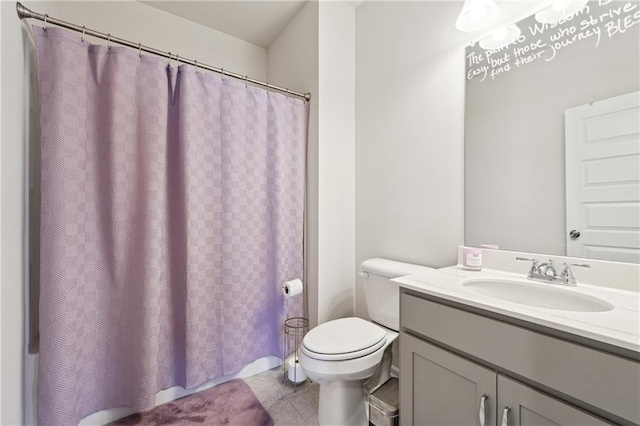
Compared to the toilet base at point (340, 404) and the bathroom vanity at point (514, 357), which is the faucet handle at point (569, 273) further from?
the toilet base at point (340, 404)

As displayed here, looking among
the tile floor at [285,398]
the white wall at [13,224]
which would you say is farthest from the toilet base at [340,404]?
the white wall at [13,224]

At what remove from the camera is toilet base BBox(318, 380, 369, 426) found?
129 centimetres

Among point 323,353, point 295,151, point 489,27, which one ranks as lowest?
point 323,353

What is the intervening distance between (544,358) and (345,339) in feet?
2.63

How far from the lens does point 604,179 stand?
0.95 m

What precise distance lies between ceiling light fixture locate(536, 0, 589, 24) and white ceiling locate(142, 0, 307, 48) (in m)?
1.45

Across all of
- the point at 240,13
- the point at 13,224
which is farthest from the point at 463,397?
the point at 240,13

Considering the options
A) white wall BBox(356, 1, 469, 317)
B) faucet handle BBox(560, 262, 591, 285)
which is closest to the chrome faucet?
faucet handle BBox(560, 262, 591, 285)

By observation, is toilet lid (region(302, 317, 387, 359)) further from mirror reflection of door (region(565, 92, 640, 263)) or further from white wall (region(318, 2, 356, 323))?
mirror reflection of door (region(565, 92, 640, 263))

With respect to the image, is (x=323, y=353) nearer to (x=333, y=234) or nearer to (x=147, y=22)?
(x=333, y=234)

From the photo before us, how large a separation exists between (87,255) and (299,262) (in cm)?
114

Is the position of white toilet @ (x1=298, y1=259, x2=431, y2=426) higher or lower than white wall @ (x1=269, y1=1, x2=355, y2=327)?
lower

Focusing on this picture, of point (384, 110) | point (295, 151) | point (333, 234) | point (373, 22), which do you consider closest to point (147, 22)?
point (295, 151)

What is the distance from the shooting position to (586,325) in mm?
645
